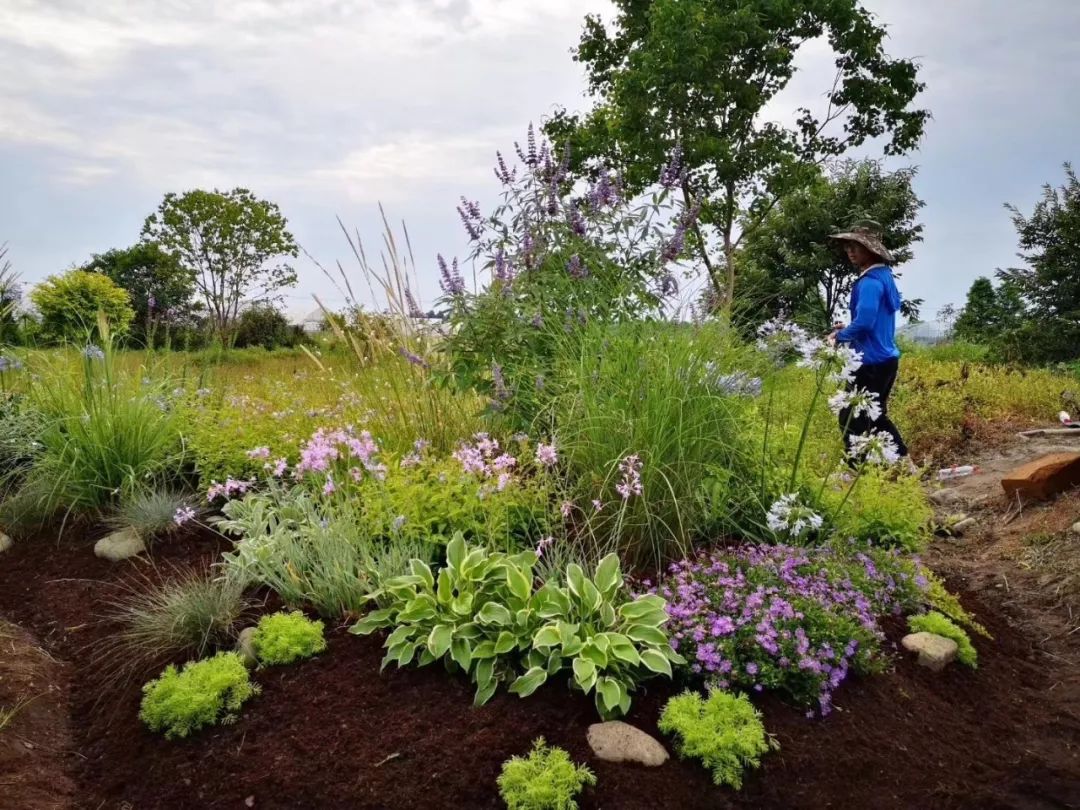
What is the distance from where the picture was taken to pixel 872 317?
6430 mm

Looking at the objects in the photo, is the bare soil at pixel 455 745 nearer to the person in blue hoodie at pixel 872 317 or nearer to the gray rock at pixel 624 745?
the gray rock at pixel 624 745

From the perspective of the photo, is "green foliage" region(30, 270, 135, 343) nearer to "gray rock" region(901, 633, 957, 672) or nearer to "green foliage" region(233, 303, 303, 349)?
"green foliage" region(233, 303, 303, 349)

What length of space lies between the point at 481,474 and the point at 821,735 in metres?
1.71

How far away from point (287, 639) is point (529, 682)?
94cm

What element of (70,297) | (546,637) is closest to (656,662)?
(546,637)

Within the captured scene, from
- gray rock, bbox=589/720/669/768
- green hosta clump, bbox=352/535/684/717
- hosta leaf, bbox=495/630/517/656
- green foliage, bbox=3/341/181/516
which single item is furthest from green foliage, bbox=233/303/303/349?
gray rock, bbox=589/720/669/768

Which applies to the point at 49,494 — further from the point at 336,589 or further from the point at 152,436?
the point at 336,589

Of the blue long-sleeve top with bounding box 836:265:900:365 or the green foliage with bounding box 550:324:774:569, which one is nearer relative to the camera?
the green foliage with bounding box 550:324:774:569

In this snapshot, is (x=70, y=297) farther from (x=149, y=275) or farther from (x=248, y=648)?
(x=248, y=648)

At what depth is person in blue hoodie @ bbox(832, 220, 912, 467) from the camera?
6422 millimetres

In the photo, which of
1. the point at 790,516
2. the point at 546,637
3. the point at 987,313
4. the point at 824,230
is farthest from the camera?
the point at 987,313

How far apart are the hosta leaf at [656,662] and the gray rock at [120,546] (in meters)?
2.97

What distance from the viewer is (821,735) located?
2842 mm

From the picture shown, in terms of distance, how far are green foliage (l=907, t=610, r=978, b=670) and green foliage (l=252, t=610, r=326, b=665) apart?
2.48 meters
